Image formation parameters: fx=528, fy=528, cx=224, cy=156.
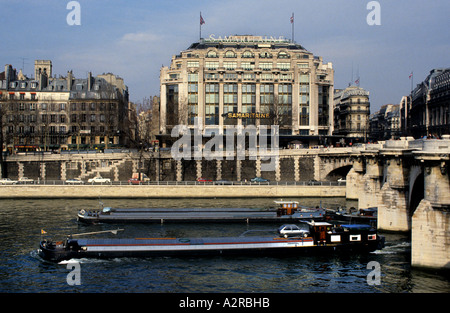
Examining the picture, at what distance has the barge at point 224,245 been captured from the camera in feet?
147

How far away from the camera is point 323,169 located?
98.2 metres

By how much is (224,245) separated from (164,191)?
133 ft

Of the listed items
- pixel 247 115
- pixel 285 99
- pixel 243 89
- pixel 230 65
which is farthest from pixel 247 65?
pixel 247 115

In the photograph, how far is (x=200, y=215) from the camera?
6372cm

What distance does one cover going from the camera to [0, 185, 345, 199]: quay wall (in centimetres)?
8362

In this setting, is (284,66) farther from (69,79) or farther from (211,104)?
(69,79)

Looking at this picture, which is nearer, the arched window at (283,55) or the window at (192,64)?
the window at (192,64)

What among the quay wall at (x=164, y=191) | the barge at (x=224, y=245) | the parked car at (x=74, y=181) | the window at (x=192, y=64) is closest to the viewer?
the barge at (x=224, y=245)

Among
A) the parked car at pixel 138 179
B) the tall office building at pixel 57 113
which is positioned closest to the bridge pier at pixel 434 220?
the parked car at pixel 138 179

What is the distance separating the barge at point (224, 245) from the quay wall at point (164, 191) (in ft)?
123

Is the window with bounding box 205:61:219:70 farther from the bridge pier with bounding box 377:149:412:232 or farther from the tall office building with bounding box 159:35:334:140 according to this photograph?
the bridge pier with bounding box 377:149:412:232

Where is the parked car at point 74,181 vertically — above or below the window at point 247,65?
below

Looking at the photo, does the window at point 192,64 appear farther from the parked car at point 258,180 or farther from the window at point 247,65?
the parked car at point 258,180
